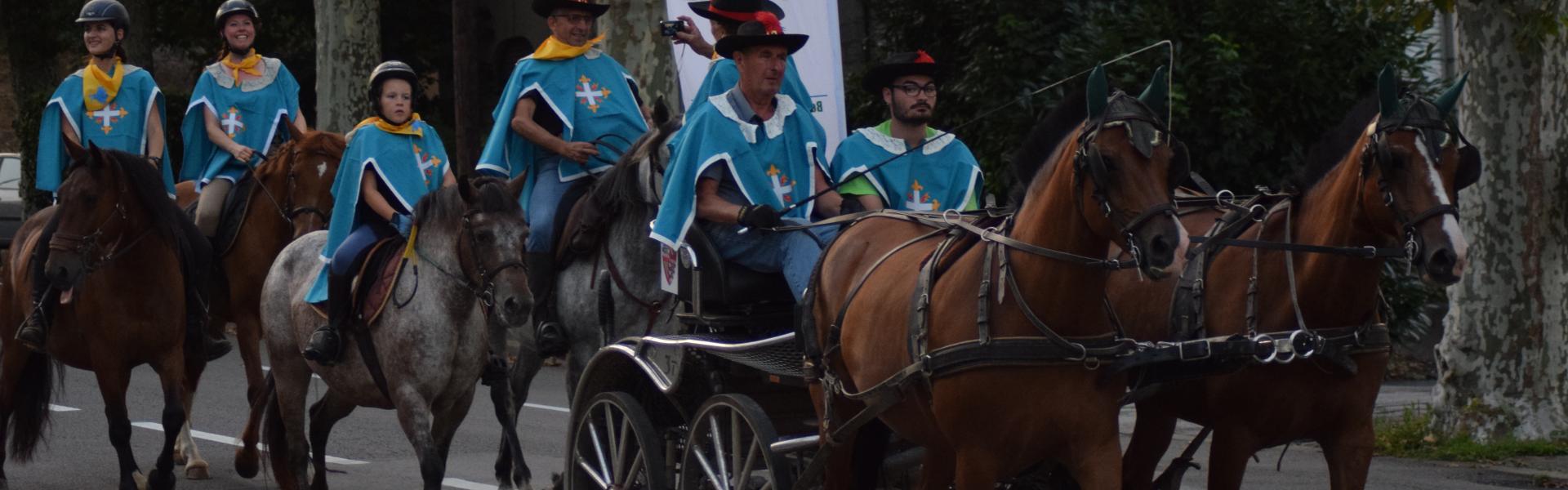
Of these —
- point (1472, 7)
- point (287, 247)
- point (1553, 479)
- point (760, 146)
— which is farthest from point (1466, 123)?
point (287, 247)

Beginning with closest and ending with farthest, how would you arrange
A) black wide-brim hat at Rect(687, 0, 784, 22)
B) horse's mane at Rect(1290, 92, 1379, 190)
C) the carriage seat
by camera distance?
1. horse's mane at Rect(1290, 92, 1379, 190)
2. the carriage seat
3. black wide-brim hat at Rect(687, 0, 784, 22)

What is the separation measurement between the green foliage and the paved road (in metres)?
0.20

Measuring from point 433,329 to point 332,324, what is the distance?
478mm

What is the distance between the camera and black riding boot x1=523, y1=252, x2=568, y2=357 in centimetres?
883

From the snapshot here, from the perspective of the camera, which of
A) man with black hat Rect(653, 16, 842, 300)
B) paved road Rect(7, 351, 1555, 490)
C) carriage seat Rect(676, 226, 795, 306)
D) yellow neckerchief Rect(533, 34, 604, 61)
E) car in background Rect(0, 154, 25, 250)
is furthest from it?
car in background Rect(0, 154, 25, 250)

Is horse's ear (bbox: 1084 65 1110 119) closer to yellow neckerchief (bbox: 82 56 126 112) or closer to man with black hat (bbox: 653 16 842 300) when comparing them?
man with black hat (bbox: 653 16 842 300)

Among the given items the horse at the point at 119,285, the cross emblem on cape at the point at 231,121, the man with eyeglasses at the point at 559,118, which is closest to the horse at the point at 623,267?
the man with eyeglasses at the point at 559,118

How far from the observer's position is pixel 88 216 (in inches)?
363

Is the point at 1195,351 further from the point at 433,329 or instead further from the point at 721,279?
the point at 433,329

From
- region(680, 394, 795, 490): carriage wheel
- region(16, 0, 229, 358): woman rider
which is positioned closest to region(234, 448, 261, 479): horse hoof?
region(16, 0, 229, 358): woman rider

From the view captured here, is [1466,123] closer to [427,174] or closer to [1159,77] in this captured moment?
[427,174]

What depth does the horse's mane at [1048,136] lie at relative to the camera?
5535 mm

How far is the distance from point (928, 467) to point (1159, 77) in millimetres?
1535

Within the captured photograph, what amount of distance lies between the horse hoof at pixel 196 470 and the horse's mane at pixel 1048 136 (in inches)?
233
